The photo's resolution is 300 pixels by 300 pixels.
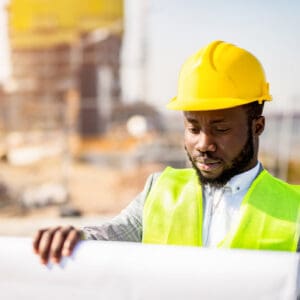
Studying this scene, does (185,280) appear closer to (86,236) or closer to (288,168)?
(86,236)

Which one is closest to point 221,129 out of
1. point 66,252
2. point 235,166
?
point 235,166

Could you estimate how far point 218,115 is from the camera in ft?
5.22

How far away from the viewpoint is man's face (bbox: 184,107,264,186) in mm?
1588

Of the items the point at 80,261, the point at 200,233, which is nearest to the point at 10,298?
the point at 80,261

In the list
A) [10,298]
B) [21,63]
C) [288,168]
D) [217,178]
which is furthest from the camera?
[21,63]

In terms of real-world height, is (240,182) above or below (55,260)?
above

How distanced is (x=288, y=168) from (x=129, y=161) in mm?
2264

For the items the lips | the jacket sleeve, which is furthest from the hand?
the lips

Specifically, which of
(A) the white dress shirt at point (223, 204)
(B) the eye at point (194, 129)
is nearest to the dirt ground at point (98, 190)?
(A) the white dress shirt at point (223, 204)

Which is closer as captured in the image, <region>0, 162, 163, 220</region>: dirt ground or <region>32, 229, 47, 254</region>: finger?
<region>32, 229, 47, 254</region>: finger

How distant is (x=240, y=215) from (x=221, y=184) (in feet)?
0.38

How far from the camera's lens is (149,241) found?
5.54ft

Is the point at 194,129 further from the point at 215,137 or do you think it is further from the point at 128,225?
the point at 128,225

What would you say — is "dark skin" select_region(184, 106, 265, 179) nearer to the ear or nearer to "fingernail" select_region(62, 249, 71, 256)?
the ear
